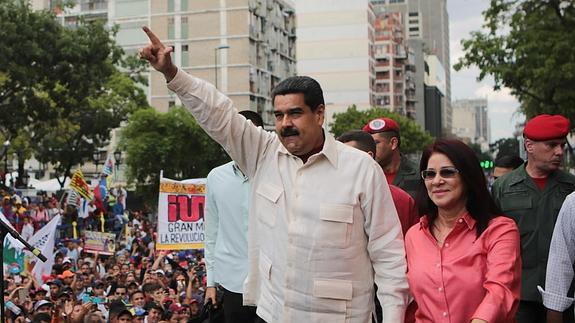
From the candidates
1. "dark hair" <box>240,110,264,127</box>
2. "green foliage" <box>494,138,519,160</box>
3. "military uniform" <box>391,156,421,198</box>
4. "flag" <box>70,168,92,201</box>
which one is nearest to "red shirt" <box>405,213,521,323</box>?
"dark hair" <box>240,110,264,127</box>

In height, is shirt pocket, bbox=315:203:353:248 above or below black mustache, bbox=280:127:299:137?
below

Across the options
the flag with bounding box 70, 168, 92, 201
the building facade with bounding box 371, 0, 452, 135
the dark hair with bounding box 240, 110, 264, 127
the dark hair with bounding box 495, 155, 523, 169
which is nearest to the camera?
the dark hair with bounding box 240, 110, 264, 127

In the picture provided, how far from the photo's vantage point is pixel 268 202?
3.84 meters

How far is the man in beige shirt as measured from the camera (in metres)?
3.63

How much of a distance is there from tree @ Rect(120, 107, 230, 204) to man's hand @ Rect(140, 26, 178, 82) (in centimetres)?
4370

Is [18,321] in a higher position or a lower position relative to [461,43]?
lower

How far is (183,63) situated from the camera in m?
72.4

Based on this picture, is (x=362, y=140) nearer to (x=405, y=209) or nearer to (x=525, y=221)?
(x=405, y=209)

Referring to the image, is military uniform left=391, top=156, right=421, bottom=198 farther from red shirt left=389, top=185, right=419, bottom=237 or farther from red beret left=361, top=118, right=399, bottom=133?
red shirt left=389, top=185, right=419, bottom=237

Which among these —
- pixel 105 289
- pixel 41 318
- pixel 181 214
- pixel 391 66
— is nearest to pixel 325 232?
pixel 41 318

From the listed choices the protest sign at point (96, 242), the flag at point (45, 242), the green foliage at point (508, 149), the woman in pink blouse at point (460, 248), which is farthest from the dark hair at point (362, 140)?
the protest sign at point (96, 242)

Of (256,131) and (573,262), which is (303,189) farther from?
(573,262)

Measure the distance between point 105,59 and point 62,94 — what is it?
214cm

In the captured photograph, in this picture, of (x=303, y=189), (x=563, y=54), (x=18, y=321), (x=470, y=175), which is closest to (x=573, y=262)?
(x=470, y=175)
